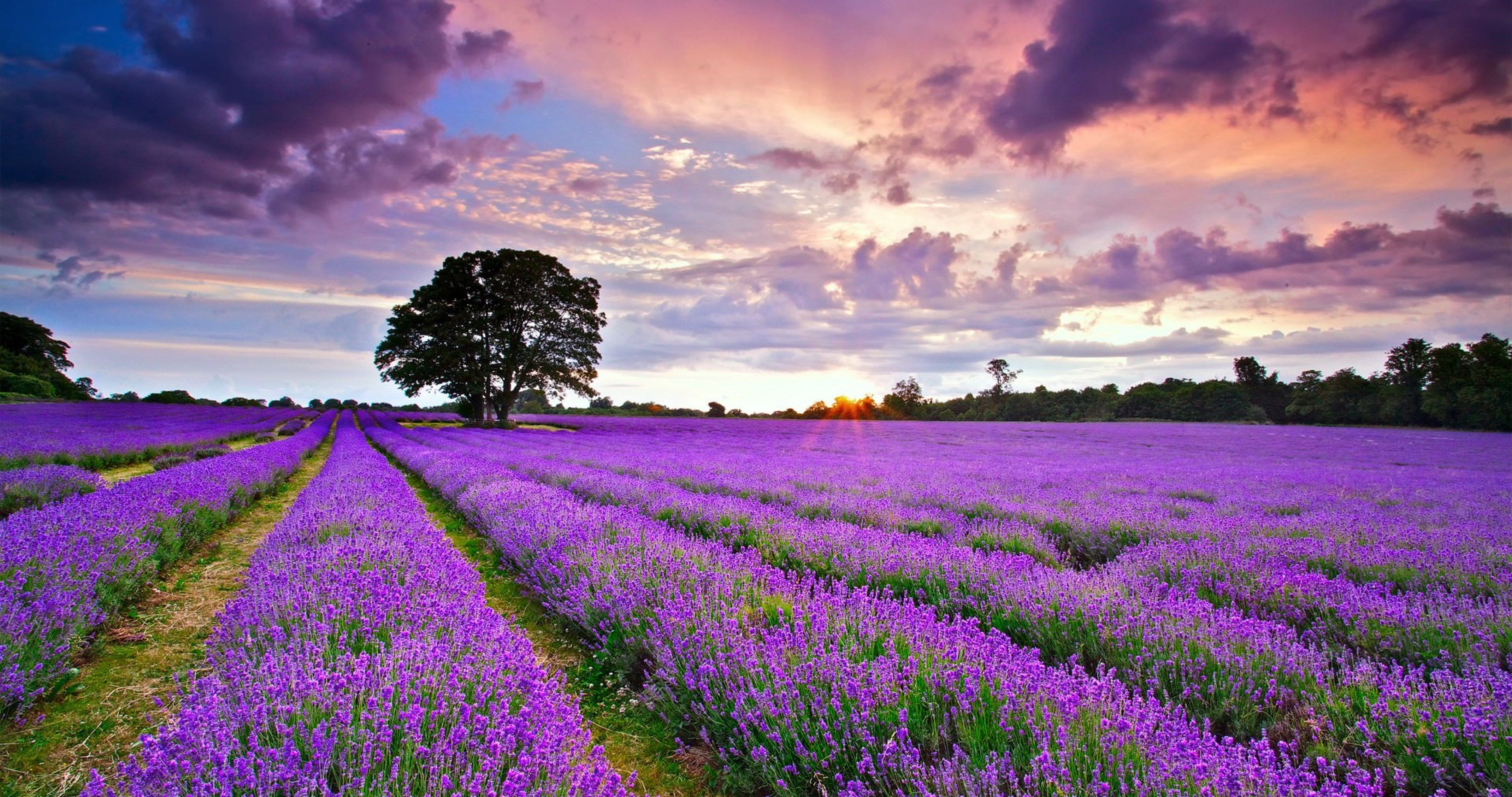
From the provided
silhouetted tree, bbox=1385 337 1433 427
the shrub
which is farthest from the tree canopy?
silhouetted tree, bbox=1385 337 1433 427

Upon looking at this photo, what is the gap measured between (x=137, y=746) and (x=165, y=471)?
26.1 feet

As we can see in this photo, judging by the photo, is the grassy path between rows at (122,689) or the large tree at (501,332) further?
the large tree at (501,332)

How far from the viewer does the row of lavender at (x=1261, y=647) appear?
1860 mm

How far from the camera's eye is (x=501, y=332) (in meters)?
27.1

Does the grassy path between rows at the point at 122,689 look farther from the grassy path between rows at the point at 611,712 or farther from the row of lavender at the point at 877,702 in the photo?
the row of lavender at the point at 877,702

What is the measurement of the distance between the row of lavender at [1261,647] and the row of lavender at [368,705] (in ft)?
6.47

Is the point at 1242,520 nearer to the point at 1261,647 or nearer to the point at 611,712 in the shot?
the point at 1261,647

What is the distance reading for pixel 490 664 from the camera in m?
2.07

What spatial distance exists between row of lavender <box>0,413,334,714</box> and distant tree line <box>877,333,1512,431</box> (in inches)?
2094

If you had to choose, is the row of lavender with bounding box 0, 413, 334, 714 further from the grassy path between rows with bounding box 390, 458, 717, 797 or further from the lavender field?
the grassy path between rows with bounding box 390, 458, 717, 797

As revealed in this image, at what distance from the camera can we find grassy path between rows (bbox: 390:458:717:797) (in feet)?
7.37

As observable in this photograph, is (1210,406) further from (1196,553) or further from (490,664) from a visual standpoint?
(490,664)

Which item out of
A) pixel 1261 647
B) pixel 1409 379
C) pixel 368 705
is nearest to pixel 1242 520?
pixel 1261 647

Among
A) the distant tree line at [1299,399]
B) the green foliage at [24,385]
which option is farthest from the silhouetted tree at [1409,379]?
the green foliage at [24,385]
